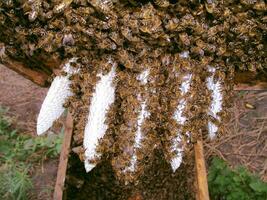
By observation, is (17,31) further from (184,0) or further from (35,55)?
(184,0)

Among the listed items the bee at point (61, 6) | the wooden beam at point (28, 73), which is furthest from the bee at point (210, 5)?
the wooden beam at point (28, 73)

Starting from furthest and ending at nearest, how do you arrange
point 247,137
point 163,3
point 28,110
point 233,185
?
1. point 28,110
2. point 247,137
3. point 233,185
4. point 163,3

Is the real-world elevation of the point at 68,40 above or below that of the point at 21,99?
above

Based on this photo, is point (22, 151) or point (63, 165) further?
point (22, 151)

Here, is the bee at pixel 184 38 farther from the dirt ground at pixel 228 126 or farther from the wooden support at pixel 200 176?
the dirt ground at pixel 228 126

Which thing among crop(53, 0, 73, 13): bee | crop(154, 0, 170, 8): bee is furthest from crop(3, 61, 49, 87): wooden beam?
crop(154, 0, 170, 8): bee

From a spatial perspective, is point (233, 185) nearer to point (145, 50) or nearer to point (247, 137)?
point (247, 137)

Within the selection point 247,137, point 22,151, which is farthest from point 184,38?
point 247,137

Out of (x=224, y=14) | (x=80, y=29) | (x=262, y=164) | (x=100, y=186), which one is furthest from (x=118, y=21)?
(x=262, y=164)
